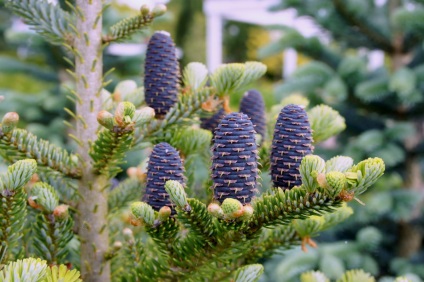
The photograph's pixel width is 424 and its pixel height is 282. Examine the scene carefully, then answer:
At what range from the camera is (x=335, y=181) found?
0.68m

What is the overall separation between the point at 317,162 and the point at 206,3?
23.8 ft

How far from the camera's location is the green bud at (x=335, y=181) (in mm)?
683

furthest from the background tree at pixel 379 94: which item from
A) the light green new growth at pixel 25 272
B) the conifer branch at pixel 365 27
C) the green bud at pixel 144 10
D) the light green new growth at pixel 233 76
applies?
the light green new growth at pixel 25 272

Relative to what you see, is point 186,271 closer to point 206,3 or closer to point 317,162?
point 317,162

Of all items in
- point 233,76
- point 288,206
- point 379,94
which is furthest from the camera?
point 379,94

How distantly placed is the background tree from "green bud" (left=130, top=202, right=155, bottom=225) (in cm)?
192

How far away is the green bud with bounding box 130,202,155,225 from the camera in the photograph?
0.79 meters

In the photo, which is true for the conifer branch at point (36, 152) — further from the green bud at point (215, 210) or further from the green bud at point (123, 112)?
the green bud at point (215, 210)

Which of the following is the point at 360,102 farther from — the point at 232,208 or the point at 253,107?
the point at 232,208

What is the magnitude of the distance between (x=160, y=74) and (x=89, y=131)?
187 millimetres

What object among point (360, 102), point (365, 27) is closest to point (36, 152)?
point (360, 102)

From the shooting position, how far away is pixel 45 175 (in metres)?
1.06

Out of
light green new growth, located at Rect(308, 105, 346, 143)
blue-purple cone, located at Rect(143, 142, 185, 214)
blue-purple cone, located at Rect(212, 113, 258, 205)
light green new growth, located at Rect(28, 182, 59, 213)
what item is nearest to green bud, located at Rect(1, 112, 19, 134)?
light green new growth, located at Rect(28, 182, 59, 213)

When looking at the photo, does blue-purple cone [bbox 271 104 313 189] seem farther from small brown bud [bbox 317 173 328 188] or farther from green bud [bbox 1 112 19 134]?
green bud [bbox 1 112 19 134]
